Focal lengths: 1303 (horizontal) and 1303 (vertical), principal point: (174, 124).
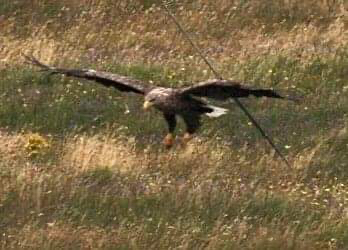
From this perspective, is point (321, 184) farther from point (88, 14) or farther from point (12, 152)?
point (88, 14)

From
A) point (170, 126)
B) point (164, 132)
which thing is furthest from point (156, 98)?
point (164, 132)

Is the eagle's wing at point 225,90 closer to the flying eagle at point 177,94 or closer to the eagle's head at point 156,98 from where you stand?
the flying eagle at point 177,94

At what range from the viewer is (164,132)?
1519 centimetres

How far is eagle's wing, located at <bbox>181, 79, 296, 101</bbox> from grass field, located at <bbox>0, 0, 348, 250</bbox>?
2795 millimetres

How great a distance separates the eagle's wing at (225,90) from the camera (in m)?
9.37

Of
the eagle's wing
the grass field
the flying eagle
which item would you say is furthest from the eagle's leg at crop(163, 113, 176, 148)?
the grass field

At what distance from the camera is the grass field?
1253 cm

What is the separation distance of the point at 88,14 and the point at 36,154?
228 inches

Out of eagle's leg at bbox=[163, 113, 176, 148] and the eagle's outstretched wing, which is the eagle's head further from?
eagle's leg at bbox=[163, 113, 176, 148]

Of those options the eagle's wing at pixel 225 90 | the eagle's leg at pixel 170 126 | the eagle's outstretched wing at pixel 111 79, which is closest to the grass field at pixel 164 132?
the eagle's leg at pixel 170 126

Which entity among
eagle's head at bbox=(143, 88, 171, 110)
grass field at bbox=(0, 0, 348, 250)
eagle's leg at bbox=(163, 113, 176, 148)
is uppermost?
eagle's head at bbox=(143, 88, 171, 110)

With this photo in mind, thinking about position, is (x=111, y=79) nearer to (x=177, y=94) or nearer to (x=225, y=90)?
(x=177, y=94)

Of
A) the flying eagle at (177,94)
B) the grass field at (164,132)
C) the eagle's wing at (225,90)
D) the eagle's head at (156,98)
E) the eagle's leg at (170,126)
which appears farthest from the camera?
the grass field at (164,132)

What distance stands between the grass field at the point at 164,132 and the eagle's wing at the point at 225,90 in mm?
2795
